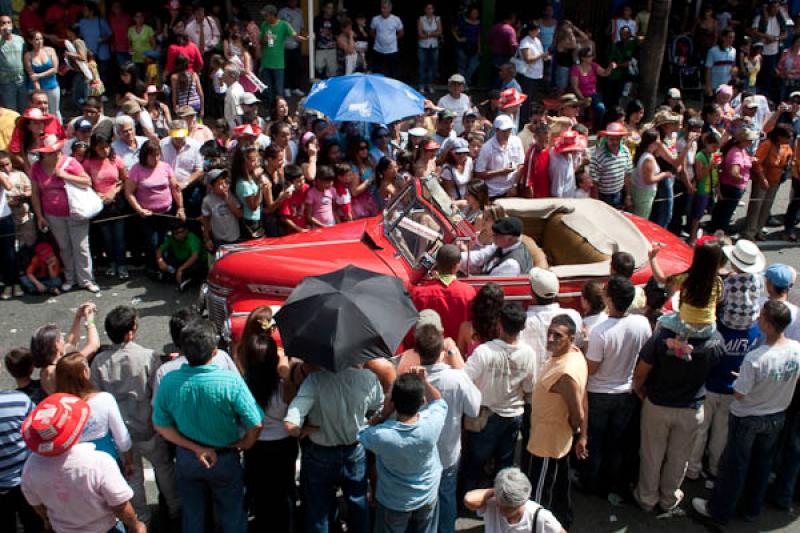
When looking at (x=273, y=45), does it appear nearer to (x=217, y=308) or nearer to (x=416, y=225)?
(x=217, y=308)

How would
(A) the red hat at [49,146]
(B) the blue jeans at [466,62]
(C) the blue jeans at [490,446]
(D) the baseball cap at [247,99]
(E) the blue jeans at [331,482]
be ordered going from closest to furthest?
(E) the blue jeans at [331,482]
(C) the blue jeans at [490,446]
(A) the red hat at [49,146]
(D) the baseball cap at [247,99]
(B) the blue jeans at [466,62]

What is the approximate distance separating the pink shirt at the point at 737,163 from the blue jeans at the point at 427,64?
697 centimetres

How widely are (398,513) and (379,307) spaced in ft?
4.04

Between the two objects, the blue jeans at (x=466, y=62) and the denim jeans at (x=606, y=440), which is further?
the blue jeans at (x=466, y=62)

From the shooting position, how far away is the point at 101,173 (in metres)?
9.23

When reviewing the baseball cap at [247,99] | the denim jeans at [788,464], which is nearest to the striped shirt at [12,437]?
the denim jeans at [788,464]

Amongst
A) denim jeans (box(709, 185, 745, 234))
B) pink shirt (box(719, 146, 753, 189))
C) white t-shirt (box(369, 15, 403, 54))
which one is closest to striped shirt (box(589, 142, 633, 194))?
pink shirt (box(719, 146, 753, 189))

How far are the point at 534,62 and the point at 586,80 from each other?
94 cm

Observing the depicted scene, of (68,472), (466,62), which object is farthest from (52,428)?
(466,62)

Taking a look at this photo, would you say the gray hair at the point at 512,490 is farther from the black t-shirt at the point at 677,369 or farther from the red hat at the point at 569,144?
the red hat at the point at 569,144

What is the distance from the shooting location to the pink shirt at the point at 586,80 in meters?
14.2

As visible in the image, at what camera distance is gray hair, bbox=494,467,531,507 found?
4.29 m

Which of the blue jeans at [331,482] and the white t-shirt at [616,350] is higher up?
the white t-shirt at [616,350]

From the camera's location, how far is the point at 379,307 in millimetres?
5234
